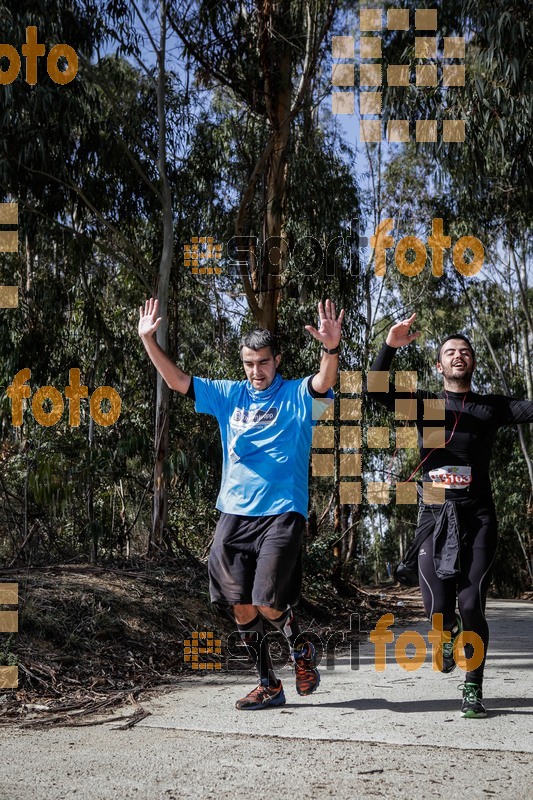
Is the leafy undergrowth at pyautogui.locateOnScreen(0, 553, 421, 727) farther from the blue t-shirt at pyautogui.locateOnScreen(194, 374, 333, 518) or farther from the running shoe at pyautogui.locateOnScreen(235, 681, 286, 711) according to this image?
the blue t-shirt at pyautogui.locateOnScreen(194, 374, 333, 518)

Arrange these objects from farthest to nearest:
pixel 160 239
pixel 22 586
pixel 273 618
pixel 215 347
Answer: pixel 215 347 → pixel 160 239 → pixel 22 586 → pixel 273 618

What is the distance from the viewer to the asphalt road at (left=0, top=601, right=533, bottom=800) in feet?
9.89

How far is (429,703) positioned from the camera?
439cm

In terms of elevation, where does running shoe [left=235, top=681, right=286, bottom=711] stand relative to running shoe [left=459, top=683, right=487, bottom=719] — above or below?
below

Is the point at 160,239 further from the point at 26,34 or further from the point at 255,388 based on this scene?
the point at 255,388

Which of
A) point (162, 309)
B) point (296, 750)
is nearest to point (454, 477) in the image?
point (296, 750)

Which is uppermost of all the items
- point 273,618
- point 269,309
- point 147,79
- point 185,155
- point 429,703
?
point 147,79

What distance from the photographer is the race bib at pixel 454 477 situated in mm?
4410

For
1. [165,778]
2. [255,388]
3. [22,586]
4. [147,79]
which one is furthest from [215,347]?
[165,778]

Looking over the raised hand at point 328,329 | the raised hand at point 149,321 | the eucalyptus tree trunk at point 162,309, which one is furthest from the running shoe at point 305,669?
the eucalyptus tree trunk at point 162,309

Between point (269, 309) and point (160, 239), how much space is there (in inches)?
75.2

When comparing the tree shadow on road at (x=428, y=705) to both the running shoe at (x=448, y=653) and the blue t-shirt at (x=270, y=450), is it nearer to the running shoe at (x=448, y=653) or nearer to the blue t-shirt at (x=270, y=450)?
the running shoe at (x=448, y=653)

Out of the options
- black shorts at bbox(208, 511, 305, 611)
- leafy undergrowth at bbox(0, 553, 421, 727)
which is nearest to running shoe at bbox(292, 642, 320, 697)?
black shorts at bbox(208, 511, 305, 611)

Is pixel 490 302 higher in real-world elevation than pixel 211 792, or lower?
higher
